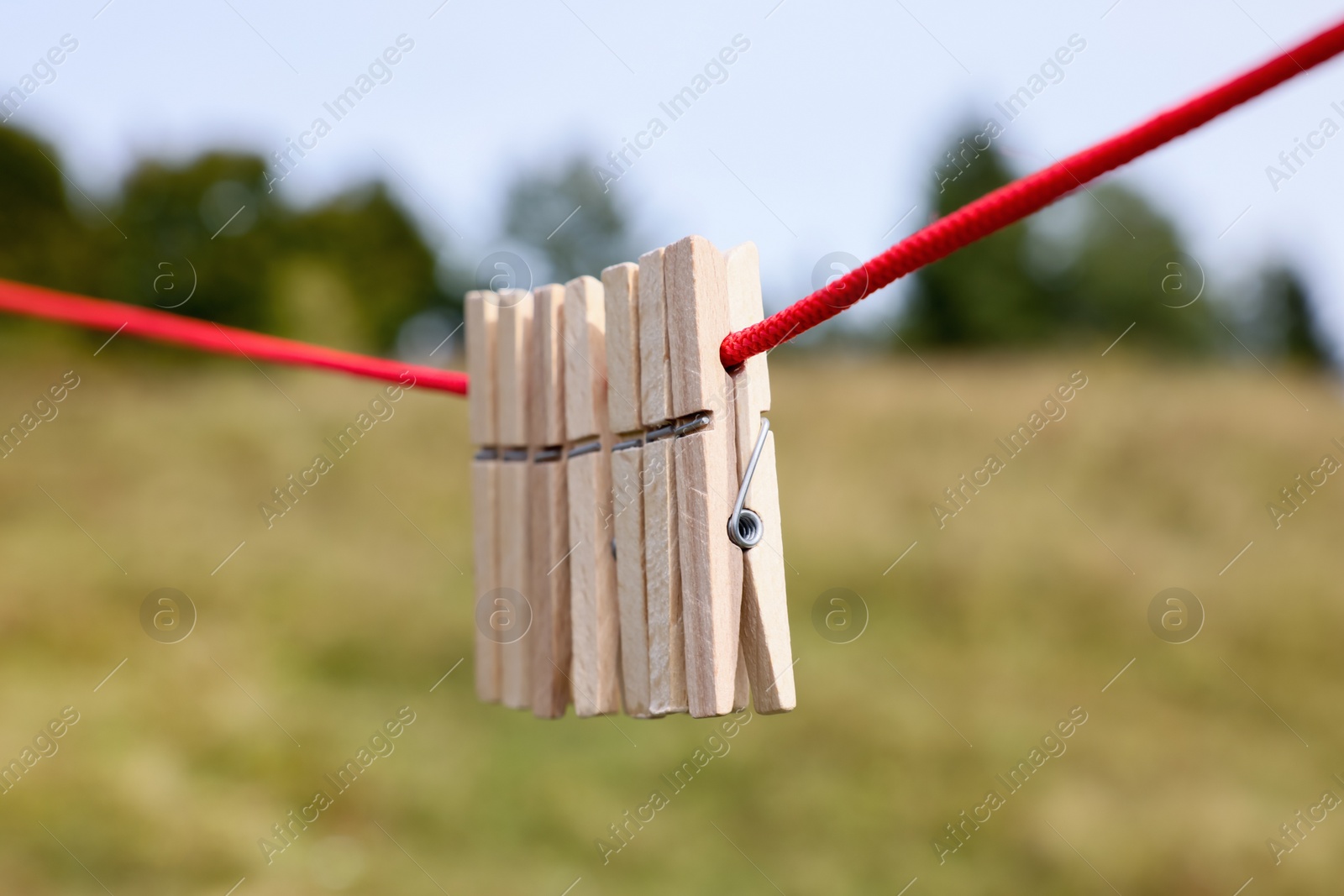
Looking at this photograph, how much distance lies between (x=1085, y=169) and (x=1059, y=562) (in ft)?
20.5

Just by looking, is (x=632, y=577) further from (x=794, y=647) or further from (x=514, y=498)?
(x=794, y=647)

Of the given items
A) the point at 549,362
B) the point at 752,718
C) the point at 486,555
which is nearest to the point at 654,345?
the point at 549,362

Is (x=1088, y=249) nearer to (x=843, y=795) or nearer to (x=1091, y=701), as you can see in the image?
(x=1091, y=701)

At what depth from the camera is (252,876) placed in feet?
15.2

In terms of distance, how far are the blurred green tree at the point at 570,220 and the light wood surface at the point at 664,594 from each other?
1078cm

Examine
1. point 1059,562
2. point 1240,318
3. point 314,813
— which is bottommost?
point 314,813

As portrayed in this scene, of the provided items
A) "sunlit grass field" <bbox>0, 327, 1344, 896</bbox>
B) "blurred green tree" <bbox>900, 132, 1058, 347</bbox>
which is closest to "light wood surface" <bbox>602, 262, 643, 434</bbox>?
"sunlit grass field" <bbox>0, 327, 1344, 896</bbox>

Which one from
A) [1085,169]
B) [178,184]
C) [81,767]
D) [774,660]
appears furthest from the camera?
[178,184]

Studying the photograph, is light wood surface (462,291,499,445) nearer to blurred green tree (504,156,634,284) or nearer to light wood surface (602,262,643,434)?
light wood surface (602,262,643,434)

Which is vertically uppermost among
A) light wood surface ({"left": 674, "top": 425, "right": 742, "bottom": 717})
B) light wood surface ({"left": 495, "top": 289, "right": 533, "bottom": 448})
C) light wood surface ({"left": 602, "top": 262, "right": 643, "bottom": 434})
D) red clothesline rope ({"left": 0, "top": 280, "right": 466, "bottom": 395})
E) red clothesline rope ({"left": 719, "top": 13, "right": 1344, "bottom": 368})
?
red clothesline rope ({"left": 0, "top": 280, "right": 466, "bottom": 395})

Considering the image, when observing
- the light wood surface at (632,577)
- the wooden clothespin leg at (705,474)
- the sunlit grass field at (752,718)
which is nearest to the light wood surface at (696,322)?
the wooden clothespin leg at (705,474)

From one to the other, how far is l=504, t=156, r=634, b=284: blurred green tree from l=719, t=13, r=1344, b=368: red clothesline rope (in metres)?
10.9

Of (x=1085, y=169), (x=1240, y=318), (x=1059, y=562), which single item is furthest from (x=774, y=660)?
(x=1240, y=318)

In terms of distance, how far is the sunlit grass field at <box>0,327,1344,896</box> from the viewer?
4.98 metres
